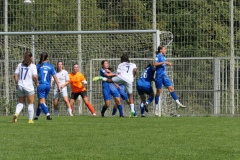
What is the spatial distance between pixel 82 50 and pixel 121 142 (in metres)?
14.3

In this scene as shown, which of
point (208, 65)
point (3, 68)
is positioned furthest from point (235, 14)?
point (3, 68)

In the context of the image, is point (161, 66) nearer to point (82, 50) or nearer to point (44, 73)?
point (44, 73)

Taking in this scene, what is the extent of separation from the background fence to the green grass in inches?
350

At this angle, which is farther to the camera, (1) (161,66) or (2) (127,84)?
(1) (161,66)

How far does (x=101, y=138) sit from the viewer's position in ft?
43.7

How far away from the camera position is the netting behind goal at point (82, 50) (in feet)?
85.9

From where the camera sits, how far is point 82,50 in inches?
1045

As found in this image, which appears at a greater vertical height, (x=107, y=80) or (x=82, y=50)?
(x=82, y=50)

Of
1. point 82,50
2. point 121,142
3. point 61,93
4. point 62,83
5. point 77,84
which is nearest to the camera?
point 121,142

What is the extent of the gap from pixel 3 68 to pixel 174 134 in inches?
535

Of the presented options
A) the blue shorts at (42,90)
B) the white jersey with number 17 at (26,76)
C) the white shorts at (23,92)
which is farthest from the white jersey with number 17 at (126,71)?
the white shorts at (23,92)

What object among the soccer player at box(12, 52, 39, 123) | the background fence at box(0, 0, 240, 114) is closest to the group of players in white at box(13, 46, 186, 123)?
the soccer player at box(12, 52, 39, 123)

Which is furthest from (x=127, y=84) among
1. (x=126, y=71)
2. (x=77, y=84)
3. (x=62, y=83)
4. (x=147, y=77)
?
(x=62, y=83)

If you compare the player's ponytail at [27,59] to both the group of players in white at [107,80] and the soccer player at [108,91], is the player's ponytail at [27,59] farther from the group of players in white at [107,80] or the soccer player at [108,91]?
the soccer player at [108,91]
